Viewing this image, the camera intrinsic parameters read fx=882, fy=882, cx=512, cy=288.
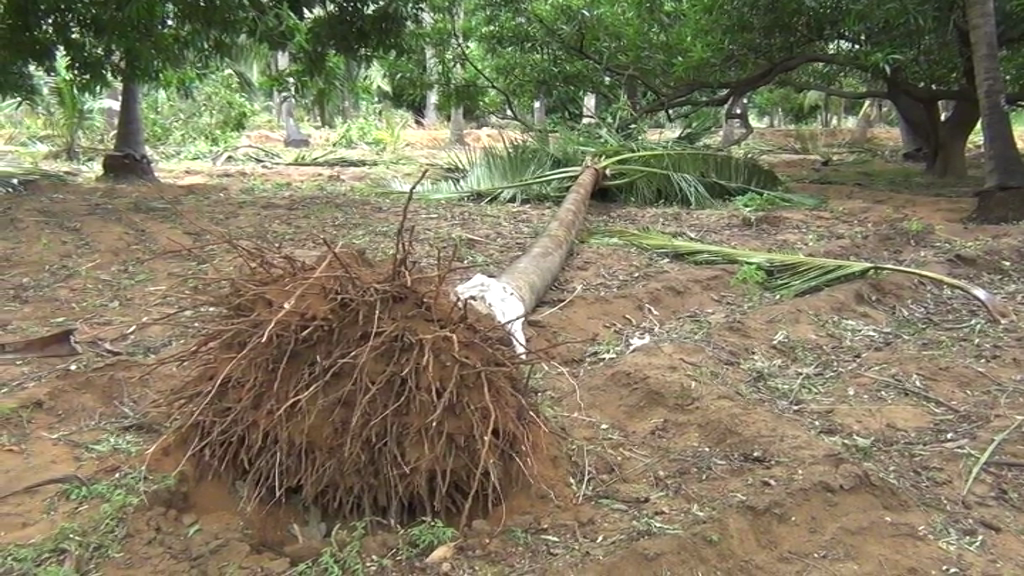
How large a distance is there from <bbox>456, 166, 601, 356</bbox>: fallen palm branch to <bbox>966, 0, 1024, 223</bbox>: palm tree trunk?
2.98 m

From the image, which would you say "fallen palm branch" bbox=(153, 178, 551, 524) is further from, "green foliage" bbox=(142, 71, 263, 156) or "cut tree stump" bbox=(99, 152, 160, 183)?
"green foliage" bbox=(142, 71, 263, 156)

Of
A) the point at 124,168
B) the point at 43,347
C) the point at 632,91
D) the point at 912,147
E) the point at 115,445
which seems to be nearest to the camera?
the point at 115,445

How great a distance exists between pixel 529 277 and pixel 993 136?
451 centimetres

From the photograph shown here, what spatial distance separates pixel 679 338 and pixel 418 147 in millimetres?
12772

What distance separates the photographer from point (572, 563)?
7.54 feet

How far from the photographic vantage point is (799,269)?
4625 mm

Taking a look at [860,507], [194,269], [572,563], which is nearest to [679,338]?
[860,507]

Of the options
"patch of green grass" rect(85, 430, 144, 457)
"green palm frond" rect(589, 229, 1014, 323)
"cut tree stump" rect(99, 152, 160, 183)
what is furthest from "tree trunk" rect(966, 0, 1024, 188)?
"cut tree stump" rect(99, 152, 160, 183)

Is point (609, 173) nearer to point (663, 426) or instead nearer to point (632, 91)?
point (632, 91)

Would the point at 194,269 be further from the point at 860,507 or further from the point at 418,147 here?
the point at 418,147

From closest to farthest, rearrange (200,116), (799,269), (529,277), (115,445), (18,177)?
(115,445)
(529,277)
(799,269)
(18,177)
(200,116)

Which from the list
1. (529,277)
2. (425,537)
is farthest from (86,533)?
(529,277)

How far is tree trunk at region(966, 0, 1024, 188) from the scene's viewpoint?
6.48 meters

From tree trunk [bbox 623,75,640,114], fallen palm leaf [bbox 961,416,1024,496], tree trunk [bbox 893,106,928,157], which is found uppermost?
tree trunk [bbox 623,75,640,114]
